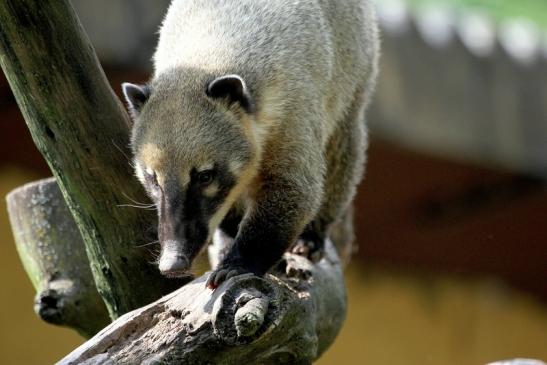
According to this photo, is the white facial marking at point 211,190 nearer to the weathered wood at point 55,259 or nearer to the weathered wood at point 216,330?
the weathered wood at point 216,330

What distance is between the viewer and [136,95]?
20.4 feet

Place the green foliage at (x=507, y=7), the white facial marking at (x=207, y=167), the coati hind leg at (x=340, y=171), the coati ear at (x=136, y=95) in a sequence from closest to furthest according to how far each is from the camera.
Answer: the white facial marking at (x=207, y=167)
the coati ear at (x=136, y=95)
the coati hind leg at (x=340, y=171)
the green foliage at (x=507, y=7)

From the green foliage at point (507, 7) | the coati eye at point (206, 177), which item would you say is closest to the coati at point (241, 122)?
the coati eye at point (206, 177)

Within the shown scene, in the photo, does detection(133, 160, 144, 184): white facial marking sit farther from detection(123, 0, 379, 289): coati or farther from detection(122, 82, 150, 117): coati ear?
detection(122, 82, 150, 117): coati ear

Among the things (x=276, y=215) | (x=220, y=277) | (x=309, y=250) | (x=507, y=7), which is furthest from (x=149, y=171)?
(x=507, y=7)

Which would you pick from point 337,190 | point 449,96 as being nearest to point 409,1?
point 449,96

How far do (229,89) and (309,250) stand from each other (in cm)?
156

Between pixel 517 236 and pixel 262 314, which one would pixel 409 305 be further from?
pixel 262 314

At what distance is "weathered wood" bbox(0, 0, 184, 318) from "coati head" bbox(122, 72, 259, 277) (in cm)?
17

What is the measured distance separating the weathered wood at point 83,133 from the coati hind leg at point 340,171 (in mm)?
1361

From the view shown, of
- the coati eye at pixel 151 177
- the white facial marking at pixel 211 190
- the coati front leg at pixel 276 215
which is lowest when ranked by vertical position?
the coati front leg at pixel 276 215

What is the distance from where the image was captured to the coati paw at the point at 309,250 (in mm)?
7145

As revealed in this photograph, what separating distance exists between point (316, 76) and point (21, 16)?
1.84 metres

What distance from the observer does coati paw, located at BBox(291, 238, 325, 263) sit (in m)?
7.14
